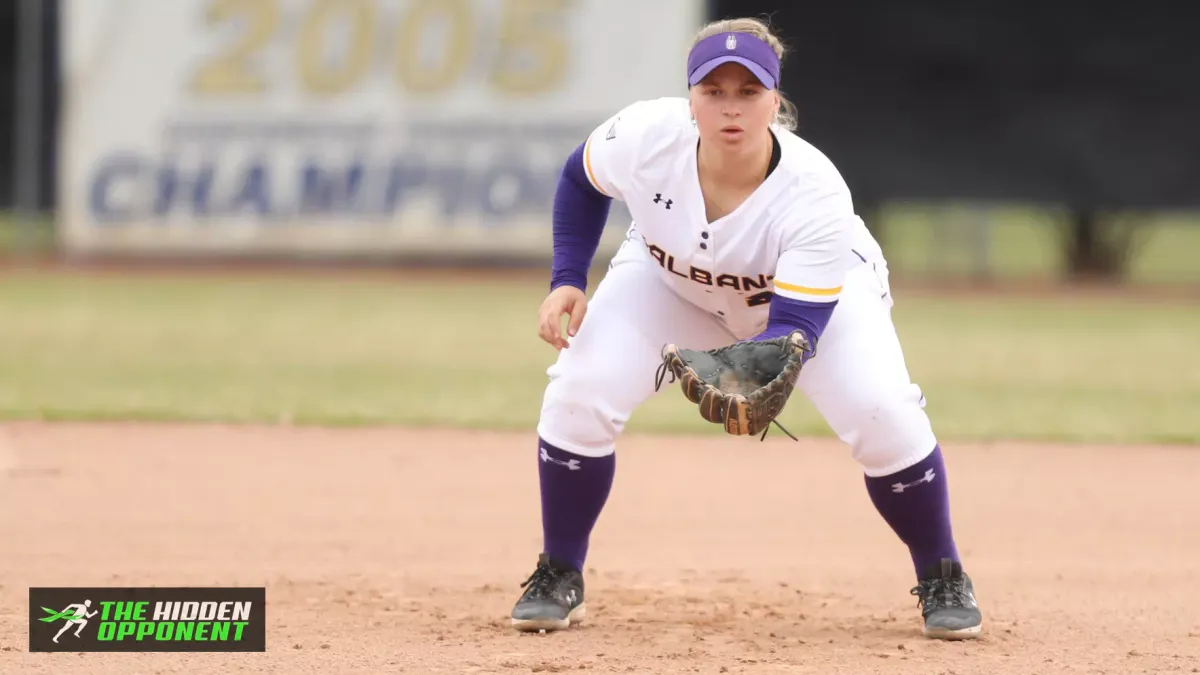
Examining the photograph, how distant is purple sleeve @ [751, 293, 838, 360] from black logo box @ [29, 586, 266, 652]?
4.61 ft

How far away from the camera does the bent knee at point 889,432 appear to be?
3730 mm

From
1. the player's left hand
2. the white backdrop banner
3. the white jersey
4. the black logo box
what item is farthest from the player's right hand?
the white backdrop banner

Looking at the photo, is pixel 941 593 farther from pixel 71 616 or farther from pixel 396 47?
pixel 396 47

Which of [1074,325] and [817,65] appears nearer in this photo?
[1074,325]

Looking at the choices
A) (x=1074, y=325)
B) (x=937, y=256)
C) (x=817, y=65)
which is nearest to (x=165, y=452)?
(x=1074, y=325)

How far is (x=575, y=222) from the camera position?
13.6 ft

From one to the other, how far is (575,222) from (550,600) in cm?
100

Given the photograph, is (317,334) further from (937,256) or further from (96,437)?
Answer: (937,256)

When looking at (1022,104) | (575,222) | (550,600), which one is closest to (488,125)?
(1022,104)

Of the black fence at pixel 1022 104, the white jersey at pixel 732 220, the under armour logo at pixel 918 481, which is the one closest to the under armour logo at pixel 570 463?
the white jersey at pixel 732 220

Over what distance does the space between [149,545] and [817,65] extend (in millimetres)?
15424

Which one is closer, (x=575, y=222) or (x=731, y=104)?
(x=731, y=104)

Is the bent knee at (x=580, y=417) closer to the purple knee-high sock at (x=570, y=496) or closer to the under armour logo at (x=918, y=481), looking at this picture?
the purple knee-high sock at (x=570, y=496)

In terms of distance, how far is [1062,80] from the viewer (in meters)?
18.3
